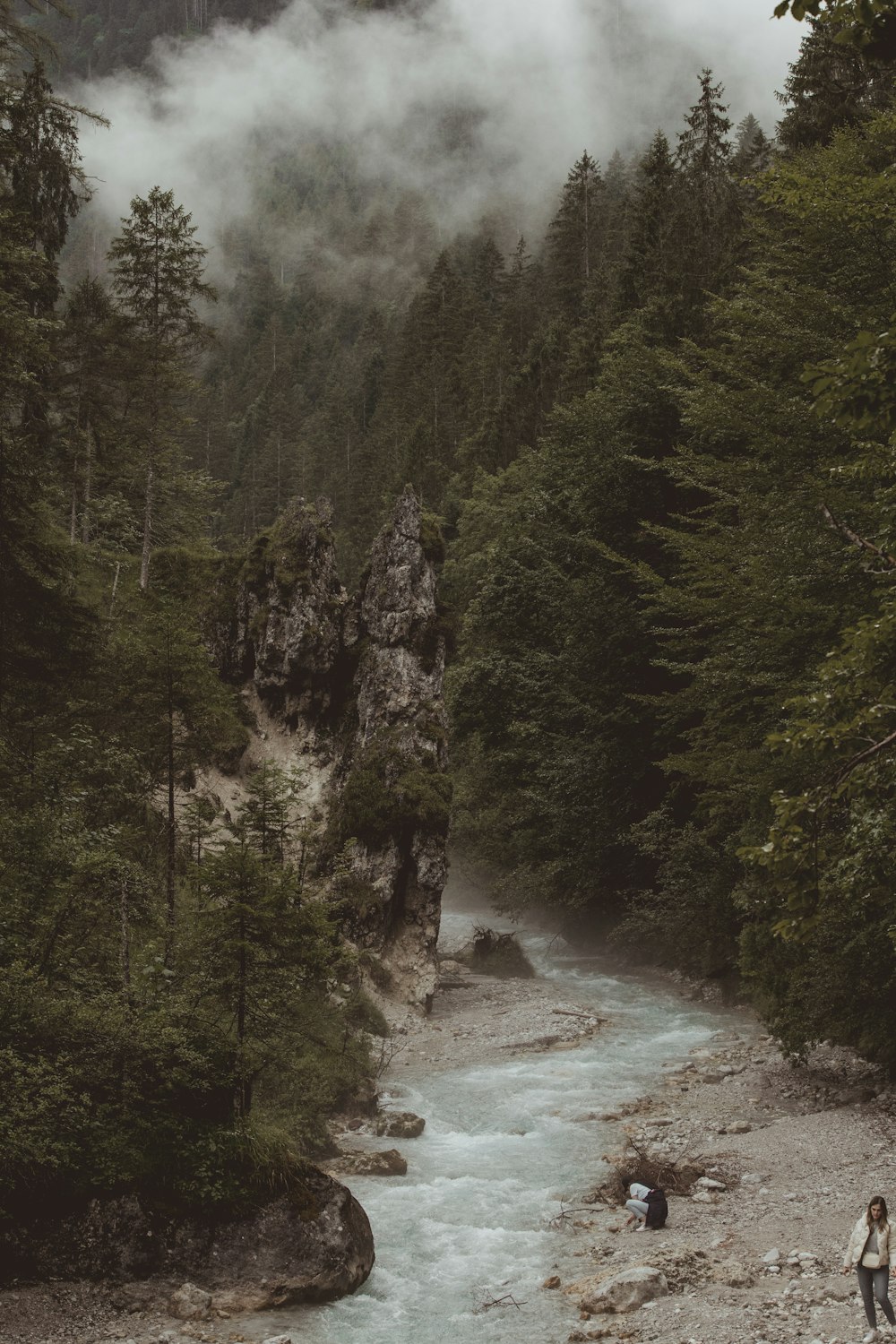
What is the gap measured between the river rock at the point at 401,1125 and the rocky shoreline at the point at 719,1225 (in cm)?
15

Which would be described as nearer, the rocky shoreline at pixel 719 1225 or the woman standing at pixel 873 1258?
the woman standing at pixel 873 1258

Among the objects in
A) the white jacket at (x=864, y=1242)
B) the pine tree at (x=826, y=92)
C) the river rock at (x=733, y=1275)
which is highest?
the pine tree at (x=826, y=92)

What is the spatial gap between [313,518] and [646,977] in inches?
773

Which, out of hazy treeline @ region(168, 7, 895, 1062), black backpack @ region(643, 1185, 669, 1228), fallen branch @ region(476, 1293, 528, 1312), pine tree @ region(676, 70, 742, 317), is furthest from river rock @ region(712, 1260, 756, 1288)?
pine tree @ region(676, 70, 742, 317)

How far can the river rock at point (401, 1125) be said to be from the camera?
18.5 meters

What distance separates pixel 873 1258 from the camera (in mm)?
9930

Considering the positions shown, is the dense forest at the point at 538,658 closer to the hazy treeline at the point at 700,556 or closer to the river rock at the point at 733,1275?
the hazy treeline at the point at 700,556

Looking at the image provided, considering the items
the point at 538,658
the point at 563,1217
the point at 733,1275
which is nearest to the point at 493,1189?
the point at 563,1217

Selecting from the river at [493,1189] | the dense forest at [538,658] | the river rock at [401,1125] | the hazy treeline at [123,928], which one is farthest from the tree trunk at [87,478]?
the river rock at [401,1125]

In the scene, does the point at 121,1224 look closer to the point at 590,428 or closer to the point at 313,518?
the point at 313,518

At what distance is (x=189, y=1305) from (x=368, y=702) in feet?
70.5

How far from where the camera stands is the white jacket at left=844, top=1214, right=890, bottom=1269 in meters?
9.91

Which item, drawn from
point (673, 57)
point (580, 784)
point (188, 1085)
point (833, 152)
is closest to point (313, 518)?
point (580, 784)

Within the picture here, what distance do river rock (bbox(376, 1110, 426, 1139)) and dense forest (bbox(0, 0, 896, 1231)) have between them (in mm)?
1140
